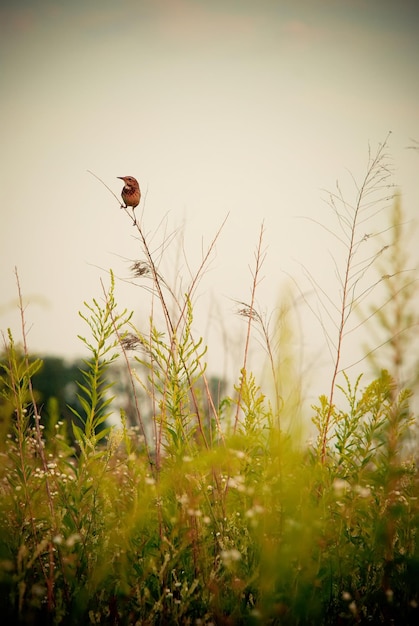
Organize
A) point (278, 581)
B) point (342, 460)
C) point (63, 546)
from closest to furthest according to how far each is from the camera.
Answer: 1. point (278, 581)
2. point (63, 546)
3. point (342, 460)

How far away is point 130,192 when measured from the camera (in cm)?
205

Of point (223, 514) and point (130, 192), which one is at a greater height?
point (130, 192)

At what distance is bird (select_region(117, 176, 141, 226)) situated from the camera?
2049 millimetres

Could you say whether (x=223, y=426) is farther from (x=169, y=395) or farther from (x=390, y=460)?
(x=390, y=460)

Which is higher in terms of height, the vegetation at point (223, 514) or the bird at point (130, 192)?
the bird at point (130, 192)

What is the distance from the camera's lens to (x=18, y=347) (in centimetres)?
209

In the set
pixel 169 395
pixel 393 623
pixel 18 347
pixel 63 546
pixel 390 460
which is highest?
pixel 18 347

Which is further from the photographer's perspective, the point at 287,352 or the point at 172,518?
the point at 287,352

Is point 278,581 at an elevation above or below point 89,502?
below

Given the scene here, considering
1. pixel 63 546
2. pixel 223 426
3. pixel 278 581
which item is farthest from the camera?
pixel 223 426

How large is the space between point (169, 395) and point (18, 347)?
2.81 ft

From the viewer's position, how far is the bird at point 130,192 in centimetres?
205

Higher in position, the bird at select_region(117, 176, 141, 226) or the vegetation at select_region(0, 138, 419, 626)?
the bird at select_region(117, 176, 141, 226)

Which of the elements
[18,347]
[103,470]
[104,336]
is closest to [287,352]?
[104,336]
